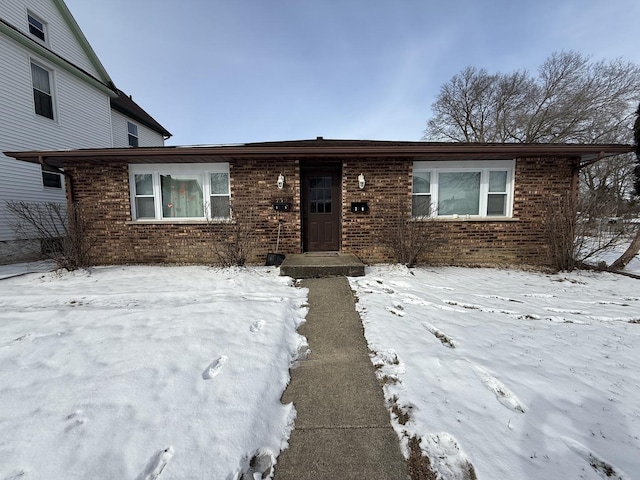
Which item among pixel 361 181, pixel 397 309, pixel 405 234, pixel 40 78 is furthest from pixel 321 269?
pixel 40 78

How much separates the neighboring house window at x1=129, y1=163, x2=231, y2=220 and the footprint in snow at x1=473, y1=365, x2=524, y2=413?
596 cm

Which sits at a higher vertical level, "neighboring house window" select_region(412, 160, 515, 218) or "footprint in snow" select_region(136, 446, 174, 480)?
"neighboring house window" select_region(412, 160, 515, 218)

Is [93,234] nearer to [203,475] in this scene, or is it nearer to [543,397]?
[203,475]

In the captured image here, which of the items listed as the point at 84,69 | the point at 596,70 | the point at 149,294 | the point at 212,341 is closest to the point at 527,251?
the point at 212,341

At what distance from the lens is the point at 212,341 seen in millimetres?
2920

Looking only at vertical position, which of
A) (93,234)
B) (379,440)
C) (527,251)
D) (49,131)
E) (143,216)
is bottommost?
(379,440)

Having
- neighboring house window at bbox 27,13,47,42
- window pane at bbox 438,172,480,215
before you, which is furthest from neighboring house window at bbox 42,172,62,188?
window pane at bbox 438,172,480,215

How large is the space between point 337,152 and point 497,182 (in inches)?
164

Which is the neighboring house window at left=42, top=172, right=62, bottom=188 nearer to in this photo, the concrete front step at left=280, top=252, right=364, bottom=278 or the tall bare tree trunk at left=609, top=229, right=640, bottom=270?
the concrete front step at left=280, top=252, right=364, bottom=278

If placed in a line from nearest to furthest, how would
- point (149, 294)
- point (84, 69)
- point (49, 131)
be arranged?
1. point (149, 294)
2. point (49, 131)
3. point (84, 69)

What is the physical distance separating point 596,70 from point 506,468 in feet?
88.3

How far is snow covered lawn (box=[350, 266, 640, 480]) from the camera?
1.61 m

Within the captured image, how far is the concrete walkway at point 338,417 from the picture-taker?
1.58m

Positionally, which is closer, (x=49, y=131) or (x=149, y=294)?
(x=149, y=294)
